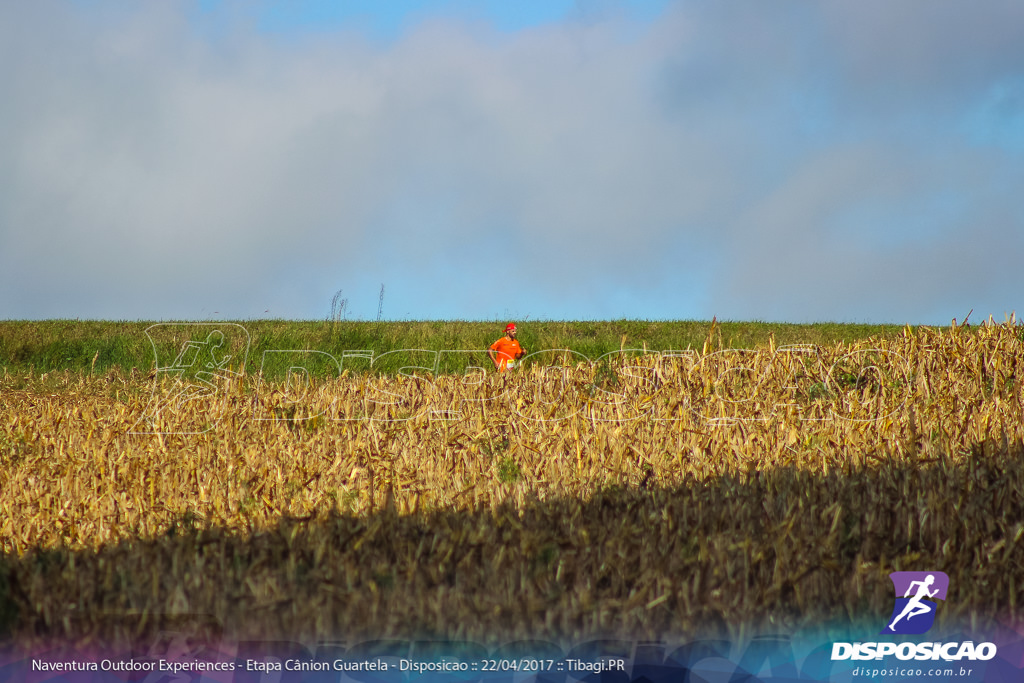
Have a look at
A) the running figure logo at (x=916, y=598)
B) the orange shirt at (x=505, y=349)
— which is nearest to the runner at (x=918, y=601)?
the running figure logo at (x=916, y=598)

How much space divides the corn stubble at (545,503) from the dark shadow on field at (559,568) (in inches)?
0.7

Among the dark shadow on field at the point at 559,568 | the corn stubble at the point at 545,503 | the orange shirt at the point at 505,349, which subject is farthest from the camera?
the orange shirt at the point at 505,349

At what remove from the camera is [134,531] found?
17.2ft

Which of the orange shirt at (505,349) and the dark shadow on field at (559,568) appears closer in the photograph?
the dark shadow on field at (559,568)

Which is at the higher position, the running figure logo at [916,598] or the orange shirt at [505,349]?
the orange shirt at [505,349]

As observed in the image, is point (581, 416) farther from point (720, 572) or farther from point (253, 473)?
point (720, 572)

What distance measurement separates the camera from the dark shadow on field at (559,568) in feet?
12.4

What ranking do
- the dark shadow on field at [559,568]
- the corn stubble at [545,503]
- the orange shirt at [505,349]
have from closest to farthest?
1. the dark shadow on field at [559,568]
2. the corn stubble at [545,503]
3. the orange shirt at [505,349]

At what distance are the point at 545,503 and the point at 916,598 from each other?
2.12m

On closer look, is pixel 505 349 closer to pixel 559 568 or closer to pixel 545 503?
pixel 545 503

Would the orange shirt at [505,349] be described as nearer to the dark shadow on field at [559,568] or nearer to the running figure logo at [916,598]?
the dark shadow on field at [559,568]

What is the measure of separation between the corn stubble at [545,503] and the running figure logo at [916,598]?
69mm

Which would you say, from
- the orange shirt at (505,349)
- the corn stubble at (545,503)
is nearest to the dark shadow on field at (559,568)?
the corn stubble at (545,503)

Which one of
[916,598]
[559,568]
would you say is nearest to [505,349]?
[559,568]
